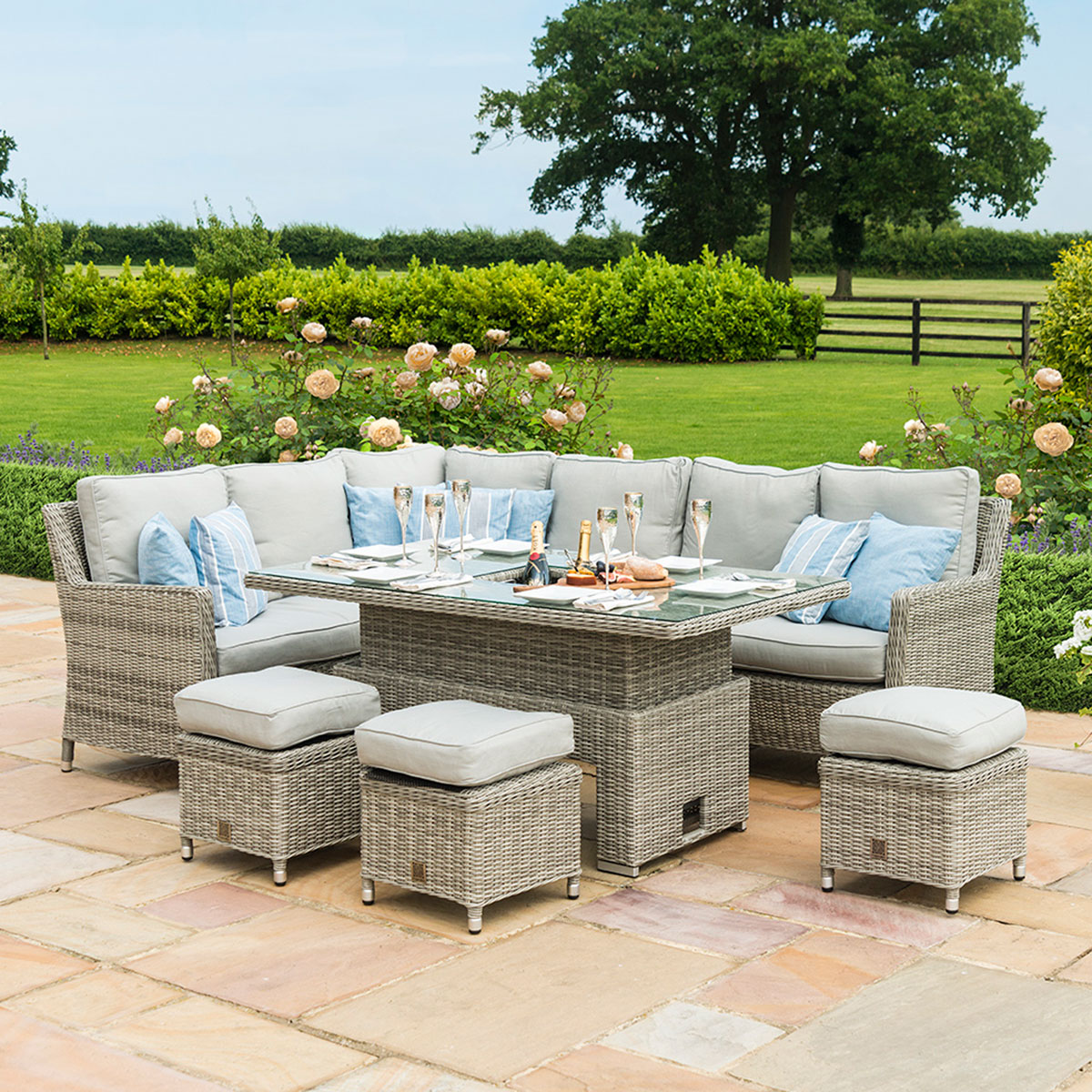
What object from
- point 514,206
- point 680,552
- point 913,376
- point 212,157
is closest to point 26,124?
point 212,157

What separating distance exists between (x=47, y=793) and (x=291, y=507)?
139cm

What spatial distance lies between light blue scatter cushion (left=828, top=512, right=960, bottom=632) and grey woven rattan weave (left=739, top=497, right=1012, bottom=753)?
0.09 m

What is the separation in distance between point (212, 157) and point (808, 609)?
29.0 meters

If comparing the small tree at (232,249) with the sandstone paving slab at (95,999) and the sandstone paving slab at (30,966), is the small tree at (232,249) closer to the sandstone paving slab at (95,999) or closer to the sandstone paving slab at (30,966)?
the sandstone paving slab at (30,966)

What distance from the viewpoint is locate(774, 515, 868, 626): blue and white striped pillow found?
4746 mm

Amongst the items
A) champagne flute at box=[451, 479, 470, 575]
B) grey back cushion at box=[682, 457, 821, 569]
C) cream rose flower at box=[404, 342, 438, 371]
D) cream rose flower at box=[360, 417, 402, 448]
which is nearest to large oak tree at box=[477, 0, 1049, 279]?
cream rose flower at box=[404, 342, 438, 371]

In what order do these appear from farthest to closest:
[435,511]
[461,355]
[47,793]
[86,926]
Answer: [461,355]
[47,793]
[435,511]
[86,926]

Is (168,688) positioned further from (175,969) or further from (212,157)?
(212,157)

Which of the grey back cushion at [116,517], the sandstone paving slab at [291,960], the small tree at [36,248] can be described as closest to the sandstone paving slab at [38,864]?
the sandstone paving slab at [291,960]

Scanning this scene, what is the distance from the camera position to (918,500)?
4.87m

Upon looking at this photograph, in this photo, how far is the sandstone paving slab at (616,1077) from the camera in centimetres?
266

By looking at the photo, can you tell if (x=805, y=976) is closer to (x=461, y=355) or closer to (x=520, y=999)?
(x=520, y=999)

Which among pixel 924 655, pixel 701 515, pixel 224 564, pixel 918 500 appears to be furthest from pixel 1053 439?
pixel 224 564

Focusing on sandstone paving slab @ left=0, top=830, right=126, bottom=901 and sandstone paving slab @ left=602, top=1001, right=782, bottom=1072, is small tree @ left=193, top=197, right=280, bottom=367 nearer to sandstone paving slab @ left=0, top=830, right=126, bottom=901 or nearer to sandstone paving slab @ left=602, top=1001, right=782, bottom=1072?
sandstone paving slab @ left=0, top=830, right=126, bottom=901
